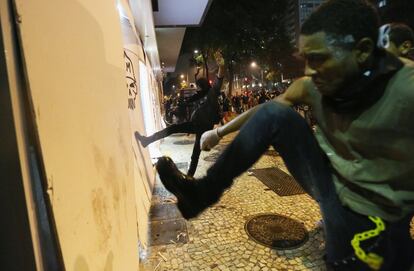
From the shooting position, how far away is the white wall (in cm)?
123

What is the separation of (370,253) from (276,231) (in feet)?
7.50

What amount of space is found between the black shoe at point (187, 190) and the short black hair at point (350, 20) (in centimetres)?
103

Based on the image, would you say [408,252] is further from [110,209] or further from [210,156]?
[210,156]

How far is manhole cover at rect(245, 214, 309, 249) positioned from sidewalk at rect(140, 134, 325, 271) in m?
0.08

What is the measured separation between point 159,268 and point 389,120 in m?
2.60

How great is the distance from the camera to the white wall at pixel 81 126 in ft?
4.02

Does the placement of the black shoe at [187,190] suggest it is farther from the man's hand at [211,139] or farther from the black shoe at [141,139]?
the black shoe at [141,139]

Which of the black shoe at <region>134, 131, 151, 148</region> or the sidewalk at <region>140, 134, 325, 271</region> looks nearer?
the sidewalk at <region>140, 134, 325, 271</region>

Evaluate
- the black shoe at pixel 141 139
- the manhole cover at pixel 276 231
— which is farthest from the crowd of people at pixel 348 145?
the black shoe at pixel 141 139

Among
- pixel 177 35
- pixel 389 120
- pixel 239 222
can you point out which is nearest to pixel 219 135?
pixel 389 120

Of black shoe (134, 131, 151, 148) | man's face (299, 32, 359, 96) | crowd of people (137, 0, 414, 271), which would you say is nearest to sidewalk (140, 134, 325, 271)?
black shoe (134, 131, 151, 148)

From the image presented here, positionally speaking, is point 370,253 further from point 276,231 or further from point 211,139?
point 276,231

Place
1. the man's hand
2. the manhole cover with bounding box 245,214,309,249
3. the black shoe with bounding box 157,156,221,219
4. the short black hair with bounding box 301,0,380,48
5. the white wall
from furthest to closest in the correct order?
the manhole cover with bounding box 245,214,309,249 < the man's hand < the black shoe with bounding box 157,156,221,219 < the short black hair with bounding box 301,0,380,48 < the white wall

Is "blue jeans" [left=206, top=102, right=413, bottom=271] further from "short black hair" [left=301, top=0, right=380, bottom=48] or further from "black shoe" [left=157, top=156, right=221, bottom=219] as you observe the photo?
"short black hair" [left=301, top=0, right=380, bottom=48]
